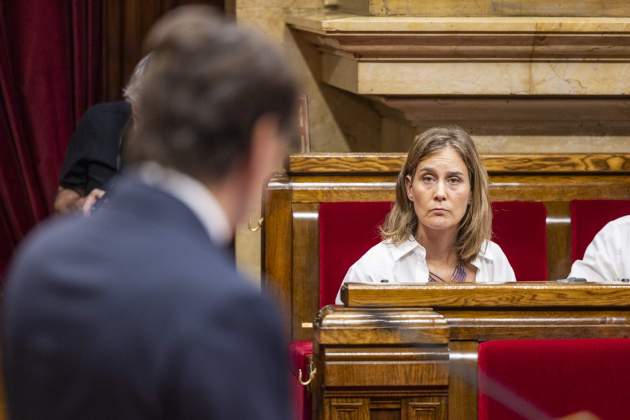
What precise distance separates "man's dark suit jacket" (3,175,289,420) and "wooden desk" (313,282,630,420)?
4.67 ft

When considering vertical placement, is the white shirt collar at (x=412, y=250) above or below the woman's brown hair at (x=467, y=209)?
below

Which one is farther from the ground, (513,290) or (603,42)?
(603,42)

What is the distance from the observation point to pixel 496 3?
17.3ft

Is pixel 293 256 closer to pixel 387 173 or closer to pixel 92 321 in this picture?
pixel 387 173

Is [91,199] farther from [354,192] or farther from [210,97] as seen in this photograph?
[210,97]

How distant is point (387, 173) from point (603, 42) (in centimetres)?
117

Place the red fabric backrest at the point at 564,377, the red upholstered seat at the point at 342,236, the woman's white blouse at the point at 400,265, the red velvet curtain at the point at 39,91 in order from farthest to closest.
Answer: the red velvet curtain at the point at 39,91 < the red upholstered seat at the point at 342,236 < the woman's white blouse at the point at 400,265 < the red fabric backrest at the point at 564,377

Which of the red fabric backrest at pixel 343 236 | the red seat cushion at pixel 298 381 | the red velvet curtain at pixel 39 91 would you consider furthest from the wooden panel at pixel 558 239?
the red velvet curtain at pixel 39 91

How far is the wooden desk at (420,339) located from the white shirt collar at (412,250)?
1.17m

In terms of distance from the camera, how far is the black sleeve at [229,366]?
121 centimetres

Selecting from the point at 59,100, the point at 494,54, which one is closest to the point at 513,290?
the point at 494,54

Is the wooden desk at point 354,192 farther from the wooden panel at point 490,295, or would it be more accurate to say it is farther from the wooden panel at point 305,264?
the wooden panel at point 490,295

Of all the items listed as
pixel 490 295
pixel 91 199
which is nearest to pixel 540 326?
pixel 490 295

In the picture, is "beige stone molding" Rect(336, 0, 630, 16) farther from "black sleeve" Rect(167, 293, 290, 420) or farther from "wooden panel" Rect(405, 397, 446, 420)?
"black sleeve" Rect(167, 293, 290, 420)
